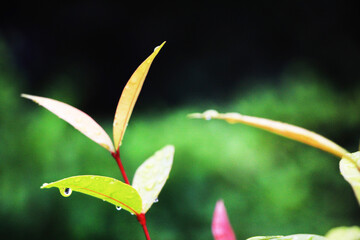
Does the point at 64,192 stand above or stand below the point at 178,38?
below

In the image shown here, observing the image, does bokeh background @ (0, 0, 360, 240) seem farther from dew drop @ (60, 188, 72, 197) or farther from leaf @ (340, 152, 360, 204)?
leaf @ (340, 152, 360, 204)

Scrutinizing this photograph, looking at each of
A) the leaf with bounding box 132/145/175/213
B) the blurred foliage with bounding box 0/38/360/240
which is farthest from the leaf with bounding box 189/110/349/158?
the blurred foliage with bounding box 0/38/360/240

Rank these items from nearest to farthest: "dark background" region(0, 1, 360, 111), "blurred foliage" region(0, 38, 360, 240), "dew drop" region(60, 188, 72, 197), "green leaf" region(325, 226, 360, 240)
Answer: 1. "green leaf" region(325, 226, 360, 240)
2. "dew drop" region(60, 188, 72, 197)
3. "blurred foliage" region(0, 38, 360, 240)
4. "dark background" region(0, 1, 360, 111)

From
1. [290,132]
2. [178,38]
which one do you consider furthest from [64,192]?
[178,38]

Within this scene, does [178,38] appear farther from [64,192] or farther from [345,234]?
[345,234]

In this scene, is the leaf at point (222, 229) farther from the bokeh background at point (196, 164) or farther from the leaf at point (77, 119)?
Result: the bokeh background at point (196, 164)

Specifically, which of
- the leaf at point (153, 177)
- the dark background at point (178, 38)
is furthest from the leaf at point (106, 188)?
the dark background at point (178, 38)
